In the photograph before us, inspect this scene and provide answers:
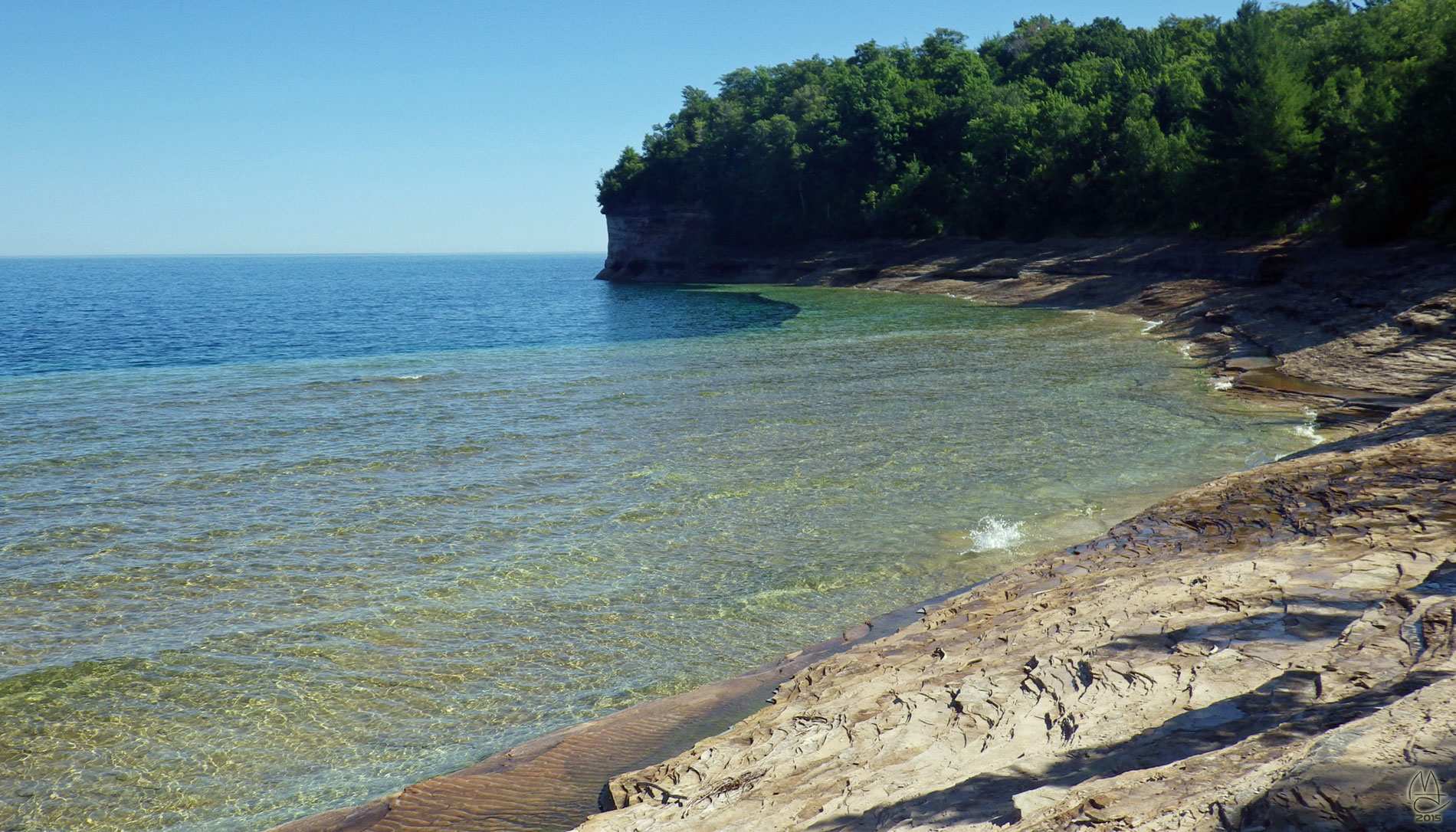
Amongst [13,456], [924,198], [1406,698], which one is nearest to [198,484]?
[13,456]

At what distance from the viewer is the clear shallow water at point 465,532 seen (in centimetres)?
827

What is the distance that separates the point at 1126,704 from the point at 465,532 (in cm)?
1044

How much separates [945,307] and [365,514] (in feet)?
128

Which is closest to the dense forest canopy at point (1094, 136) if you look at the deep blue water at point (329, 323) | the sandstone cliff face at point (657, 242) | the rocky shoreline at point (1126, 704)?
the sandstone cliff face at point (657, 242)

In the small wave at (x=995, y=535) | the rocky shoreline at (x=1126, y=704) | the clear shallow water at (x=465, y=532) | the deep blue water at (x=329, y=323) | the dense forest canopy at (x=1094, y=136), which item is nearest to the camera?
the rocky shoreline at (x=1126, y=704)

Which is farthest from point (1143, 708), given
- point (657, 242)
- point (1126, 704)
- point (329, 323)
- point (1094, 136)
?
point (657, 242)

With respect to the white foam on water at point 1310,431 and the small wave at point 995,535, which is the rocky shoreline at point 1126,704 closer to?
the small wave at point 995,535

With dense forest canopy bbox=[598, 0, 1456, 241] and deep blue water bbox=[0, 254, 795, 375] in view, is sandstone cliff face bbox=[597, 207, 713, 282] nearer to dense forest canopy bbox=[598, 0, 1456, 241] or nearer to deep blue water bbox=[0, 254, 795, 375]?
dense forest canopy bbox=[598, 0, 1456, 241]

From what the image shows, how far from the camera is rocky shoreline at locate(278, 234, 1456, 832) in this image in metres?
3.84

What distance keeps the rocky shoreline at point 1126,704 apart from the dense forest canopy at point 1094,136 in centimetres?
2896

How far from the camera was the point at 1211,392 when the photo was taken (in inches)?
867

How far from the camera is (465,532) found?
44.8 feet

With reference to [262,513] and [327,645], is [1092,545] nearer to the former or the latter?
[327,645]

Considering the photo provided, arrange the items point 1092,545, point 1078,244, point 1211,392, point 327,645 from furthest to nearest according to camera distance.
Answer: point 1078,244
point 1211,392
point 1092,545
point 327,645
